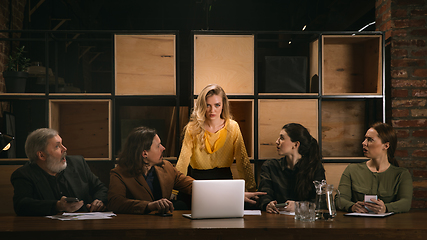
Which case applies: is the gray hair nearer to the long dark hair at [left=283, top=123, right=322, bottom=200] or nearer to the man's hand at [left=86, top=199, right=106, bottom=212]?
the man's hand at [left=86, top=199, right=106, bottom=212]

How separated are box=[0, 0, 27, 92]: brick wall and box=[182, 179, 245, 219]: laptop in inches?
114

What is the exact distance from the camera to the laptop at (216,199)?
1996 mm

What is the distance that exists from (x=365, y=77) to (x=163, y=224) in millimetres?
2790

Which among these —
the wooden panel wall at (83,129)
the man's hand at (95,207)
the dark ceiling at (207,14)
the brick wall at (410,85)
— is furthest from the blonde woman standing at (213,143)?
the dark ceiling at (207,14)

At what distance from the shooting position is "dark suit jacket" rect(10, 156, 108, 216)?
87.9 inches

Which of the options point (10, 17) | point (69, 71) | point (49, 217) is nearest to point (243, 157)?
point (49, 217)

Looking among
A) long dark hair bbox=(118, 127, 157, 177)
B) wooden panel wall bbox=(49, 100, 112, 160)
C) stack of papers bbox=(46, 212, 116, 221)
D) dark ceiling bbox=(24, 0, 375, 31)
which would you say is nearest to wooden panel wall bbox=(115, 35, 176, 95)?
wooden panel wall bbox=(49, 100, 112, 160)

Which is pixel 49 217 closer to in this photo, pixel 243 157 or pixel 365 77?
pixel 243 157

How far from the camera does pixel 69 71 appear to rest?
283 inches

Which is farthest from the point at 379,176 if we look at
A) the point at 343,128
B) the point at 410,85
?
the point at 410,85

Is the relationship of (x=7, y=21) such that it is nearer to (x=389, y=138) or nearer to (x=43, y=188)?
(x=43, y=188)

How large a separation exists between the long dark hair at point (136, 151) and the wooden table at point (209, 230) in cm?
77

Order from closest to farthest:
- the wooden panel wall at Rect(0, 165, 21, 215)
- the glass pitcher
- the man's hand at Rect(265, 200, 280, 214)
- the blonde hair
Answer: the glass pitcher → the man's hand at Rect(265, 200, 280, 214) → the blonde hair → the wooden panel wall at Rect(0, 165, 21, 215)

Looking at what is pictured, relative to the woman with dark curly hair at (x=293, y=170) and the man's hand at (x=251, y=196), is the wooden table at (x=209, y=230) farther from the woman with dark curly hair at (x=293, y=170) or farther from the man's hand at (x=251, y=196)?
the woman with dark curly hair at (x=293, y=170)
